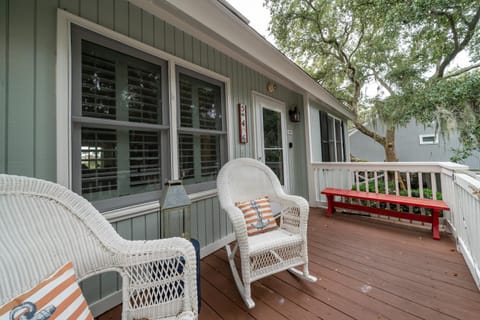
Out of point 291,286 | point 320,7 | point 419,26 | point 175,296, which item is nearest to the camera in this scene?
point 175,296

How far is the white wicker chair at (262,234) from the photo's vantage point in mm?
1512

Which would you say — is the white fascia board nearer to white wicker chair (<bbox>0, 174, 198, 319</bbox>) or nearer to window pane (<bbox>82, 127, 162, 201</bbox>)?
window pane (<bbox>82, 127, 162, 201</bbox>)

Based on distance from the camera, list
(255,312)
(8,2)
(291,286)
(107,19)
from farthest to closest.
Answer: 1. (291,286)
2. (107,19)
3. (255,312)
4. (8,2)

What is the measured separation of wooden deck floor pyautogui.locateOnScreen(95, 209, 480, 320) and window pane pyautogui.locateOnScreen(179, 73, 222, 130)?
62.7 inches

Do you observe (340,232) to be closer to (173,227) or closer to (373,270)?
(373,270)

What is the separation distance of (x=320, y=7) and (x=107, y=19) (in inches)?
263

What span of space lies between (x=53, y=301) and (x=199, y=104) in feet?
6.79

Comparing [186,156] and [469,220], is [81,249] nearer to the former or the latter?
[186,156]

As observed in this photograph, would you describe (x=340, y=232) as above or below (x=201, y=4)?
below

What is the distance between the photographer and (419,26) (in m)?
4.95

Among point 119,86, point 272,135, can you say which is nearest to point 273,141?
point 272,135

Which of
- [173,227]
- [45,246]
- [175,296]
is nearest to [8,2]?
[45,246]

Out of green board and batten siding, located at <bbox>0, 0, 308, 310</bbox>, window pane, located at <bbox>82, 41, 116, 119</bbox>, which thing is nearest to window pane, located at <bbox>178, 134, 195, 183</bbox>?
green board and batten siding, located at <bbox>0, 0, 308, 310</bbox>

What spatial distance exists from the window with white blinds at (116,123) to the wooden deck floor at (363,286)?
42.5 inches
